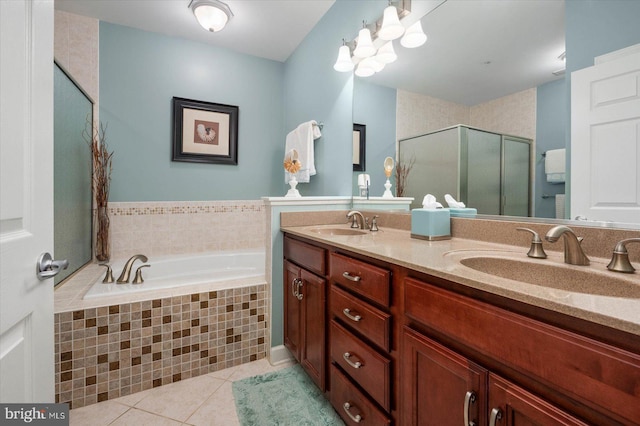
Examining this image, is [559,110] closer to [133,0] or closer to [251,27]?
[251,27]

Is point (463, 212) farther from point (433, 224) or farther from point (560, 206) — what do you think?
point (560, 206)

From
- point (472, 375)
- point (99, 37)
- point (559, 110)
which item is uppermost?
point (99, 37)

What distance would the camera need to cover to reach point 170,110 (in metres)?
2.73

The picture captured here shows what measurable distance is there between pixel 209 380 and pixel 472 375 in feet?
5.01

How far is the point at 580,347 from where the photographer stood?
49 cm

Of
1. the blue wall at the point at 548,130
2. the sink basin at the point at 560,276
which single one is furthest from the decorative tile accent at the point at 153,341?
the blue wall at the point at 548,130

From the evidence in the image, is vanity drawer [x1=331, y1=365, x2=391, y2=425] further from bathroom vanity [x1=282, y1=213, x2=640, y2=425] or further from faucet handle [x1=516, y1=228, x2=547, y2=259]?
faucet handle [x1=516, y1=228, x2=547, y2=259]

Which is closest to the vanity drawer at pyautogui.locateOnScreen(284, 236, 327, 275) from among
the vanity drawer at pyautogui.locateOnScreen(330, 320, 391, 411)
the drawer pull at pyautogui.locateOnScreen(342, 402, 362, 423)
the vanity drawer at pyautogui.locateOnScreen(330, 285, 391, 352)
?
the vanity drawer at pyautogui.locateOnScreen(330, 285, 391, 352)

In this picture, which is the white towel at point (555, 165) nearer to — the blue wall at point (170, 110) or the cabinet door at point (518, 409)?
the cabinet door at point (518, 409)

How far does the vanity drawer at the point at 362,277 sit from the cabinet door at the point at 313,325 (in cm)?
16

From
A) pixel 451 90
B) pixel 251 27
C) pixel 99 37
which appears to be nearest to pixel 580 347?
pixel 451 90

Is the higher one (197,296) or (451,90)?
(451,90)

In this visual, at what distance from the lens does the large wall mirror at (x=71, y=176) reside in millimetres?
1772

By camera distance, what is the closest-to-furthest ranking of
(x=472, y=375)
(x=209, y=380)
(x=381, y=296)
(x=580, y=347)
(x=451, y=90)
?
1. (x=580, y=347)
2. (x=472, y=375)
3. (x=381, y=296)
4. (x=451, y=90)
5. (x=209, y=380)
